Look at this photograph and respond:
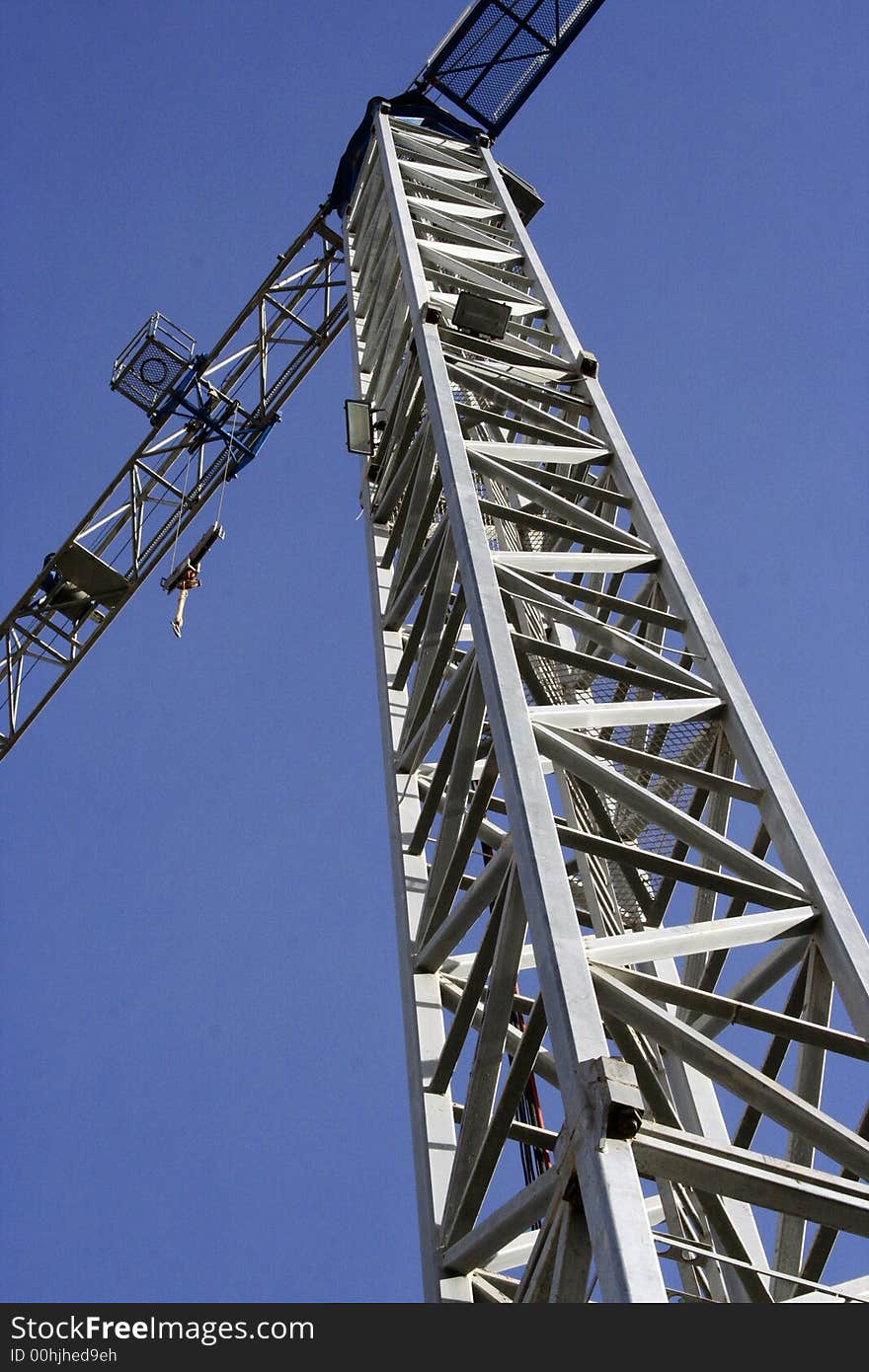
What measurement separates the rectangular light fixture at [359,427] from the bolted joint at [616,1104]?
37.9 feet

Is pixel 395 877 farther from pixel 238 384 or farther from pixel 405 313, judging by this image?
pixel 238 384

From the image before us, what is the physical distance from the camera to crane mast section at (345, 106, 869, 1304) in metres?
7.47

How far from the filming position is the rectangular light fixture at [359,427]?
17.6 meters

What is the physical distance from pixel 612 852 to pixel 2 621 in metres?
23.7

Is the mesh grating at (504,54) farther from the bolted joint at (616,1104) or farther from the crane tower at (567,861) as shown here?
the bolted joint at (616,1104)

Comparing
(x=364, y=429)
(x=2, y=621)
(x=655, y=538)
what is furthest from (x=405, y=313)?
(x=2, y=621)

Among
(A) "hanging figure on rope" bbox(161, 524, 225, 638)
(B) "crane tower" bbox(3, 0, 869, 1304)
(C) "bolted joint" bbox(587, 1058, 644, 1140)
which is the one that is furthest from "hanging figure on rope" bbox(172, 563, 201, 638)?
(C) "bolted joint" bbox(587, 1058, 644, 1140)

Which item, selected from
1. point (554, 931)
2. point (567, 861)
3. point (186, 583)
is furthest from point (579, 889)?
point (186, 583)

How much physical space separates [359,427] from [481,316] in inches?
86.1

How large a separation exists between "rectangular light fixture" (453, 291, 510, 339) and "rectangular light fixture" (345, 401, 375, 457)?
184 centimetres

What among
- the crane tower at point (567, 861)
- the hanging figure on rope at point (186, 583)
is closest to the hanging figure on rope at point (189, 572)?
the hanging figure on rope at point (186, 583)

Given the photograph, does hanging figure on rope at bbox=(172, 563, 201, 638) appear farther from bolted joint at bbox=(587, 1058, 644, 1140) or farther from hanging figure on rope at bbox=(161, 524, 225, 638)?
bolted joint at bbox=(587, 1058, 644, 1140)
